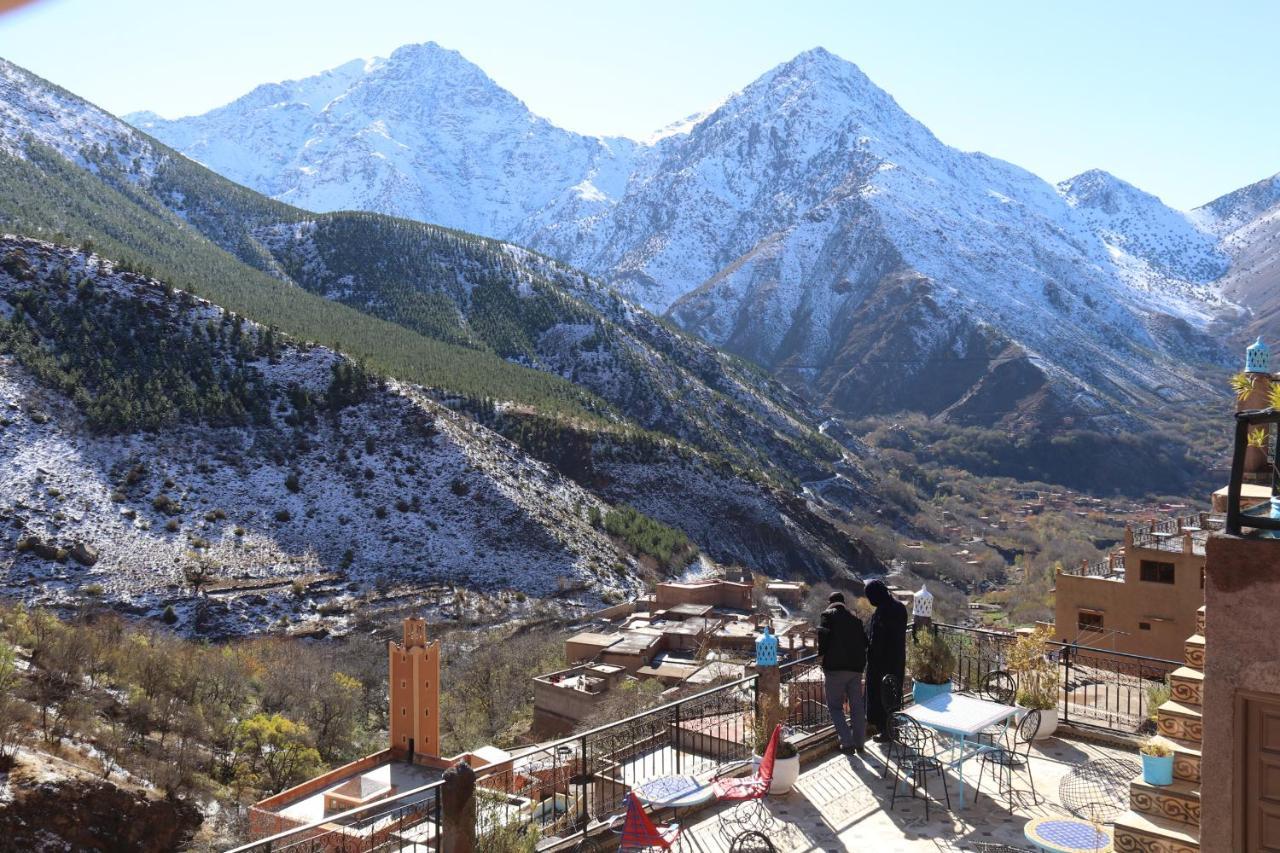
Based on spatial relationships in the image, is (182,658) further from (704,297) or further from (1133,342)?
(1133,342)

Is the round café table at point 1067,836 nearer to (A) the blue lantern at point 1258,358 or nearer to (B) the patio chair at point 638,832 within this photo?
(B) the patio chair at point 638,832

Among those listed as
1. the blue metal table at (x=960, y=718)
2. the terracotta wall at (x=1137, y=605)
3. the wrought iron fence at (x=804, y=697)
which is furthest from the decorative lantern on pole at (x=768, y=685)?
the terracotta wall at (x=1137, y=605)


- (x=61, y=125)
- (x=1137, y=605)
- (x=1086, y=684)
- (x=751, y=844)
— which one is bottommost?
(x=1137, y=605)

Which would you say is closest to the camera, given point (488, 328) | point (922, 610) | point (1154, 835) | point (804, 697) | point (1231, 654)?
point (1231, 654)

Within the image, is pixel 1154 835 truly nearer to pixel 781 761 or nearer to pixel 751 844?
pixel 751 844

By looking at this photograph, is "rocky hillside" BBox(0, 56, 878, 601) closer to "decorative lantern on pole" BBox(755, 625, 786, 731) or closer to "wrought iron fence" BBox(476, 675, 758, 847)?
"wrought iron fence" BBox(476, 675, 758, 847)

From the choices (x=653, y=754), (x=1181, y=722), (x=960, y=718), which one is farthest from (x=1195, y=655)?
(x=653, y=754)

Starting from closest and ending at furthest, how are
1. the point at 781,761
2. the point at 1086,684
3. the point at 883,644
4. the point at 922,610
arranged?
1. the point at 781,761
2. the point at 883,644
3. the point at 922,610
4. the point at 1086,684

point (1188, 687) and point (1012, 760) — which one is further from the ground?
point (1188, 687)
